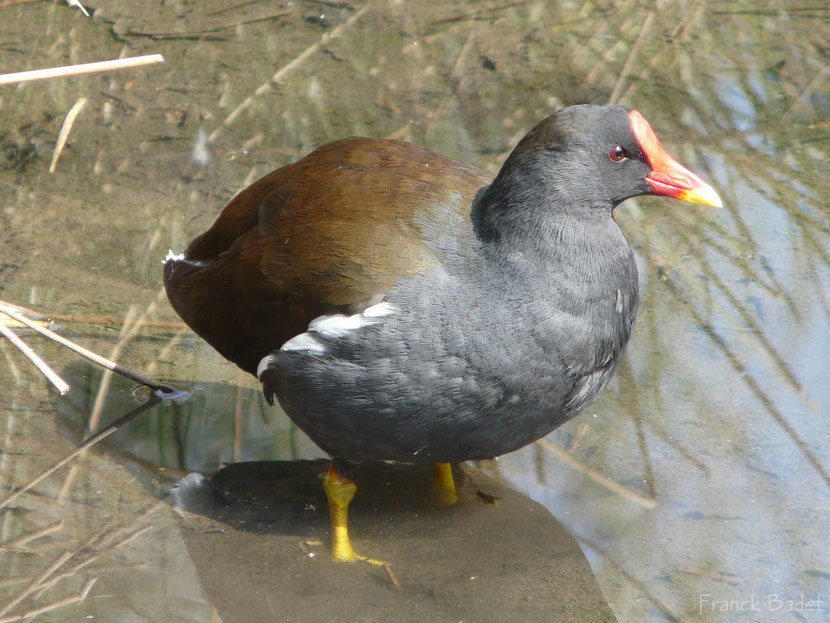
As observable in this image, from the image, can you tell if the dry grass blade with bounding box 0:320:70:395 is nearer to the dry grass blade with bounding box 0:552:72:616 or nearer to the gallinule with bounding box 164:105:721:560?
the dry grass blade with bounding box 0:552:72:616

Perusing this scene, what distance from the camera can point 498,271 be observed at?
9.68 feet

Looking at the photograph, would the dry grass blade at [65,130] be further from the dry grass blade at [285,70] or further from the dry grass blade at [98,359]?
the dry grass blade at [98,359]

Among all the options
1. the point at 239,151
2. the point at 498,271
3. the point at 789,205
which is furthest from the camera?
the point at 239,151

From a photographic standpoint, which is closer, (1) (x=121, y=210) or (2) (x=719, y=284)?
(2) (x=719, y=284)

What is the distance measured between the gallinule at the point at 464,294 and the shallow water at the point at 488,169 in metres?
0.50

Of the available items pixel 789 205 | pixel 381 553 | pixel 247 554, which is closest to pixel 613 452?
pixel 381 553

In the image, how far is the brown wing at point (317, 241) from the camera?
9.83 feet

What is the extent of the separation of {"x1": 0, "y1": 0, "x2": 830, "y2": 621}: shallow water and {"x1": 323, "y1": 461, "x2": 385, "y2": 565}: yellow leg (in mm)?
117

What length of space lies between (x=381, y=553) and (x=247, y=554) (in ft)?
1.36

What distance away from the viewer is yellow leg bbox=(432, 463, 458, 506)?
3486 millimetres

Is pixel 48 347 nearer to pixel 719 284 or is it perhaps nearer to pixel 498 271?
pixel 498 271

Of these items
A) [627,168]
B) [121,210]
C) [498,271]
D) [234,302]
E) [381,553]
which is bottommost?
[381,553]

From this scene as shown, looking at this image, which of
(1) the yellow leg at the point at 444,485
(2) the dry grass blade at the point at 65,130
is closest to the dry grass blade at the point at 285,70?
(2) the dry grass blade at the point at 65,130

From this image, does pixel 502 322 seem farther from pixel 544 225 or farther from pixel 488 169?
pixel 488 169
